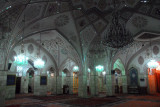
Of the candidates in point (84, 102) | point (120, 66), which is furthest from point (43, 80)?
point (120, 66)

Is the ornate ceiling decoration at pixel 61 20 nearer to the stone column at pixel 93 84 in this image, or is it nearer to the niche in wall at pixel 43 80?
the niche in wall at pixel 43 80

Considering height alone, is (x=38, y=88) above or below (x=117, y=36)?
below

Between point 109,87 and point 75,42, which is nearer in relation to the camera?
point 75,42

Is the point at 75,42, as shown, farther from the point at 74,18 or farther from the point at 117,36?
the point at 117,36

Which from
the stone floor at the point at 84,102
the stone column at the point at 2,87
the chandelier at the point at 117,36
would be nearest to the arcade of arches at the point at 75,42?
the stone column at the point at 2,87

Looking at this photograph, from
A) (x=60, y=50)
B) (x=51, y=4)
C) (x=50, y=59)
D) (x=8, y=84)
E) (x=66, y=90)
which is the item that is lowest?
(x=66, y=90)

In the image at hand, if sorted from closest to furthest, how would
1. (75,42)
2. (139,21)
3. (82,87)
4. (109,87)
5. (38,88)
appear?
1. (139,21)
2. (75,42)
3. (82,87)
4. (109,87)
5. (38,88)

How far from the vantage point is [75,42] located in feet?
37.0

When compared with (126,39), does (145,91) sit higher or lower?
lower

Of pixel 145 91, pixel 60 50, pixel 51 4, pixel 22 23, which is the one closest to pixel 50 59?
pixel 60 50

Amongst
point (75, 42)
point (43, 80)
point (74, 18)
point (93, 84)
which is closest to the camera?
point (74, 18)

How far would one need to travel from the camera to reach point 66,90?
1553 centimetres

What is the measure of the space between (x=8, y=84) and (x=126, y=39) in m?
9.05

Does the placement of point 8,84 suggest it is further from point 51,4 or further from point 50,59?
point 51,4
